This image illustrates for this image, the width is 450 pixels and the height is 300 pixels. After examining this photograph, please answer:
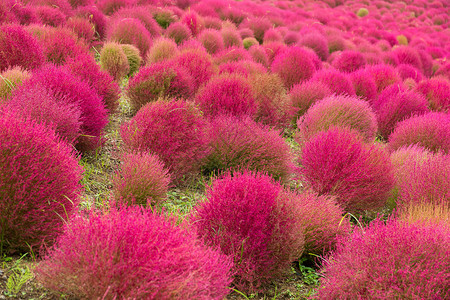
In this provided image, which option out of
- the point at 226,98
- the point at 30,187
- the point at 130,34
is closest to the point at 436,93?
the point at 226,98

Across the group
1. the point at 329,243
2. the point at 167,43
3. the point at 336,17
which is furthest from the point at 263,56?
the point at 336,17

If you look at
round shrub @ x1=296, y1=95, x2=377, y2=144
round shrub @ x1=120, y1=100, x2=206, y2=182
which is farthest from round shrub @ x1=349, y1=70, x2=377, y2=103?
round shrub @ x1=120, y1=100, x2=206, y2=182

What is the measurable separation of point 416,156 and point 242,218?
7.36ft

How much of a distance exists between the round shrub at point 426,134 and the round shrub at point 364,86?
54.4 inches

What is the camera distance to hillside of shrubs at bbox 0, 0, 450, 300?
1.65 metres

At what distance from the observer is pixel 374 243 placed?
201 centimetres

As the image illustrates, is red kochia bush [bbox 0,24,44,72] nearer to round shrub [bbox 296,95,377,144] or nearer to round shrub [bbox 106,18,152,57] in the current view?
round shrub [bbox 106,18,152,57]

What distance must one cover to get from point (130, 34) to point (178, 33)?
1130mm

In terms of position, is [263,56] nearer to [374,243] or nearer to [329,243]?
[329,243]

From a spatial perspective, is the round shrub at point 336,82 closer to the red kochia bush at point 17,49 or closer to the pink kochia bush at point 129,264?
the red kochia bush at point 17,49

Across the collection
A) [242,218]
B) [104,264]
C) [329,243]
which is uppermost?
[104,264]

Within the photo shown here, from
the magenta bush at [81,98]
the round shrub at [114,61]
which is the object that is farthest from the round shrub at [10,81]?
the round shrub at [114,61]

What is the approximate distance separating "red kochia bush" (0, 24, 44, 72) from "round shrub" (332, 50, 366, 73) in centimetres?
529

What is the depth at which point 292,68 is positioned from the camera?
5680 mm
